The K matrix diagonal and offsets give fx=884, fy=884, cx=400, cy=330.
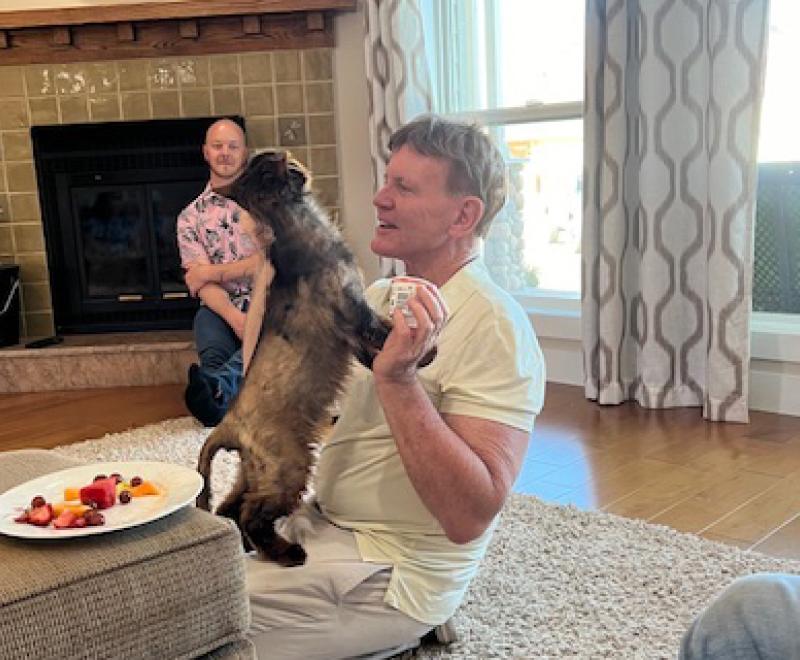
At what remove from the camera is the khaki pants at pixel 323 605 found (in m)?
1.34

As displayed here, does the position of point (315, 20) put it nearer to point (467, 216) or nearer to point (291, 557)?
point (467, 216)

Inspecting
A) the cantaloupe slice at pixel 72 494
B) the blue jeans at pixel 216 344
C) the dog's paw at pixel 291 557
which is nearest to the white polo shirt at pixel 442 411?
the dog's paw at pixel 291 557

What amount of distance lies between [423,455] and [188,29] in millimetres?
3316

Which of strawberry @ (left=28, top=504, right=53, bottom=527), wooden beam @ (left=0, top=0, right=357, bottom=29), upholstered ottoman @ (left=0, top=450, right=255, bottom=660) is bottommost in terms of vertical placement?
upholstered ottoman @ (left=0, top=450, right=255, bottom=660)

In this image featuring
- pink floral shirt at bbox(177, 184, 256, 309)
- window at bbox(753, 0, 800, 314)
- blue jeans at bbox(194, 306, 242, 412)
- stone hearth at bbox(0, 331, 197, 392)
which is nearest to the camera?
window at bbox(753, 0, 800, 314)

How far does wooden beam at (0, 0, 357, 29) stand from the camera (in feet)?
12.7

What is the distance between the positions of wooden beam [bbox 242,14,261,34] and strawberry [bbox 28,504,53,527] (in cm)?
327

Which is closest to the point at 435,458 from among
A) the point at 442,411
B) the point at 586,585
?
the point at 442,411

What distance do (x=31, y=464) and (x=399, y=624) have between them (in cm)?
65

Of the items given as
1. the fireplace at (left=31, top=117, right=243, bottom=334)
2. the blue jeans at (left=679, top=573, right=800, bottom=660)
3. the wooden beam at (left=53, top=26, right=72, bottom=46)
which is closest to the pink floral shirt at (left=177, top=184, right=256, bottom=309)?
the fireplace at (left=31, top=117, right=243, bottom=334)

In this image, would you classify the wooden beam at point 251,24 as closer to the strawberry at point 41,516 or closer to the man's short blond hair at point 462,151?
the man's short blond hair at point 462,151

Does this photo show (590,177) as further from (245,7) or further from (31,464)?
(31,464)

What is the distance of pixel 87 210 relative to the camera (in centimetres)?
413

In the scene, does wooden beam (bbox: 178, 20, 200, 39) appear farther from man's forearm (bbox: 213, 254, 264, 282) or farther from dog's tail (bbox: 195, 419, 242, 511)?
dog's tail (bbox: 195, 419, 242, 511)
